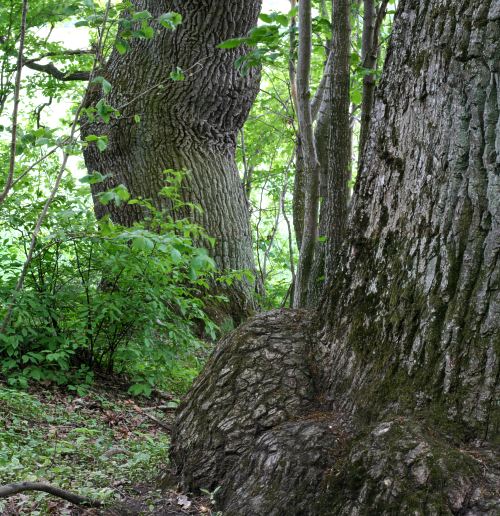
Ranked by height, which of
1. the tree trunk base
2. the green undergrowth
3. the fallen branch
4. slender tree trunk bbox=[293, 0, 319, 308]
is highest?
slender tree trunk bbox=[293, 0, 319, 308]

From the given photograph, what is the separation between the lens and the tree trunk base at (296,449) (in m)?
2.12

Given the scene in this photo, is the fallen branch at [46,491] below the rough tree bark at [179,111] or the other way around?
below

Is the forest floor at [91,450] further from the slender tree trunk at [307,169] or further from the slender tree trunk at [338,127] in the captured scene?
the slender tree trunk at [338,127]

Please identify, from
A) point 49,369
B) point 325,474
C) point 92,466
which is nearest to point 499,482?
point 325,474

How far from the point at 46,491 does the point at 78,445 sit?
1.46 metres

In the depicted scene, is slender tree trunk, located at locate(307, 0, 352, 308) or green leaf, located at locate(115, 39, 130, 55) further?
slender tree trunk, located at locate(307, 0, 352, 308)

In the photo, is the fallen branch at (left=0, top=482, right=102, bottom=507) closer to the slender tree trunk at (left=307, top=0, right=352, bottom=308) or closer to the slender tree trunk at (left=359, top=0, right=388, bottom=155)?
the slender tree trunk at (left=307, top=0, right=352, bottom=308)

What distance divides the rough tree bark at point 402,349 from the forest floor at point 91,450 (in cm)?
26

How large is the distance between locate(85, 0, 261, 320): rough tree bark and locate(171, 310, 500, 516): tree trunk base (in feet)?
15.9

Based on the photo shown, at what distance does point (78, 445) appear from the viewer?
4.05 meters

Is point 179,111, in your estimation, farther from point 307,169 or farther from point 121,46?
point 121,46

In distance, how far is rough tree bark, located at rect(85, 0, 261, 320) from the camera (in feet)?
26.2

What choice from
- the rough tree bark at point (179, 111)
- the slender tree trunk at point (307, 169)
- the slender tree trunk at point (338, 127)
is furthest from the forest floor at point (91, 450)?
the rough tree bark at point (179, 111)

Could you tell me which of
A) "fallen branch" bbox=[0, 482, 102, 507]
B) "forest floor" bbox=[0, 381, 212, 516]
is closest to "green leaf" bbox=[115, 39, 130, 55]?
"forest floor" bbox=[0, 381, 212, 516]
